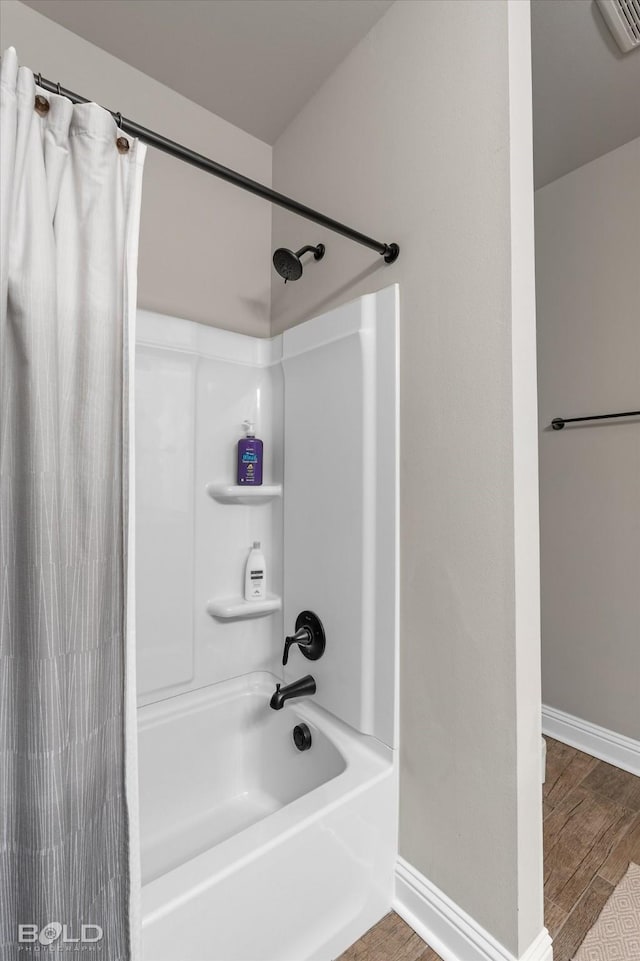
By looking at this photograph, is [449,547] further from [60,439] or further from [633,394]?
[633,394]

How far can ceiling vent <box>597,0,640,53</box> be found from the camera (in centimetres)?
136

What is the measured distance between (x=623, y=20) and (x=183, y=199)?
146 cm

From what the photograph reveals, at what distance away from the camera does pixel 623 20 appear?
4.63 ft

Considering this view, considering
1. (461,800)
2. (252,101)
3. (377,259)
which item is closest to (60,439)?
(377,259)

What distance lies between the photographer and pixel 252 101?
5.66 ft

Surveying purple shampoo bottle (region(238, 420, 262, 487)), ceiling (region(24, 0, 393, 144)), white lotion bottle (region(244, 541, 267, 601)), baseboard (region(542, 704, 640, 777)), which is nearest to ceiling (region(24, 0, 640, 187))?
ceiling (region(24, 0, 393, 144))

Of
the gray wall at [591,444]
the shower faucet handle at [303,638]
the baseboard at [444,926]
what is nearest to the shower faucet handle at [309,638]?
the shower faucet handle at [303,638]

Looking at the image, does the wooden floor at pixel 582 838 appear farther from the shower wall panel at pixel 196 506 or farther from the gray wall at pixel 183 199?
the gray wall at pixel 183 199

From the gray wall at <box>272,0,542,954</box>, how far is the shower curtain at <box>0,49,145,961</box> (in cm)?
71

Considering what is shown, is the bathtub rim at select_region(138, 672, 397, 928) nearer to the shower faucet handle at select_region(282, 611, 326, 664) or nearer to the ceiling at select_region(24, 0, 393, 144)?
the shower faucet handle at select_region(282, 611, 326, 664)

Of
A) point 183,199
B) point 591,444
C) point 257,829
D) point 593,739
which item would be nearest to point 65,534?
point 257,829

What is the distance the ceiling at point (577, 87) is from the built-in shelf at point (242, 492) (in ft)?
5.42

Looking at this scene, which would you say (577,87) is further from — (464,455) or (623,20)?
(464,455)

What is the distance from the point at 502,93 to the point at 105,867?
1.72 m
